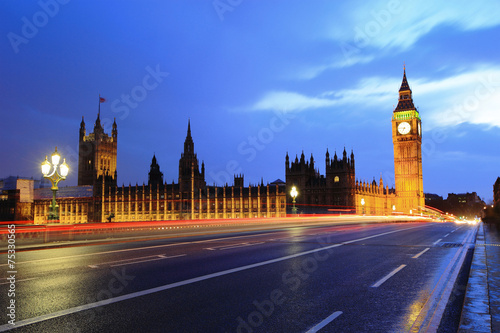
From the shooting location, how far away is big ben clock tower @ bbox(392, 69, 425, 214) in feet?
390

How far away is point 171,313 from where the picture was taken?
608 cm

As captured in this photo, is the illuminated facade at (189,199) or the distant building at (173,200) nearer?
the illuminated facade at (189,199)

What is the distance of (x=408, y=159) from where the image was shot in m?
122

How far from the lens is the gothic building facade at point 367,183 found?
295 ft

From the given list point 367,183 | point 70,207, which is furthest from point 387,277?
point 70,207

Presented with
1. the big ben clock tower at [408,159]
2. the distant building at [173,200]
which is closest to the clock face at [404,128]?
the big ben clock tower at [408,159]

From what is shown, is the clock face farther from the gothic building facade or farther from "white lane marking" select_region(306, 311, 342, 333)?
"white lane marking" select_region(306, 311, 342, 333)

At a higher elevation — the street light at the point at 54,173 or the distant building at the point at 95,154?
the distant building at the point at 95,154

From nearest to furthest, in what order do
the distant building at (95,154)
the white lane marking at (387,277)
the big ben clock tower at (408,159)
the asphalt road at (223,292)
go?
the asphalt road at (223,292)
the white lane marking at (387,277)
the big ben clock tower at (408,159)
the distant building at (95,154)

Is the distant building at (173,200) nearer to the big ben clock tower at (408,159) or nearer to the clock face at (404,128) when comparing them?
the big ben clock tower at (408,159)

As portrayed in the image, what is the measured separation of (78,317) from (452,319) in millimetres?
5769

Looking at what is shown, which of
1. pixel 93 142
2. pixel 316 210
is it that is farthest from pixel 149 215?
pixel 93 142

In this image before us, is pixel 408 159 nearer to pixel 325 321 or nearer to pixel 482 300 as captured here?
pixel 482 300

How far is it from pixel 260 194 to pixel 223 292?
8463 cm
